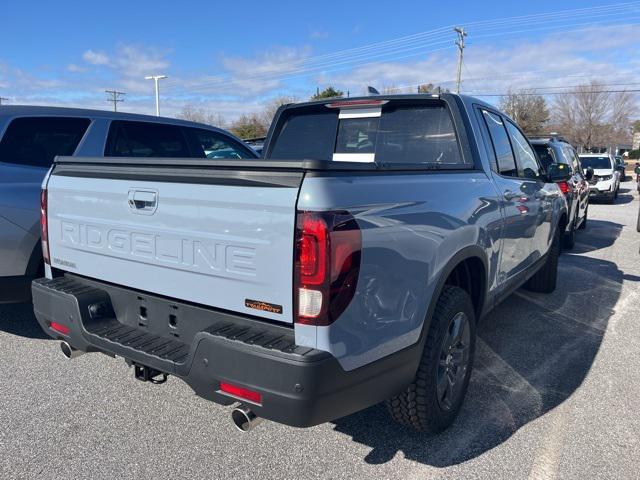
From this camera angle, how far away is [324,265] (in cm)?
203

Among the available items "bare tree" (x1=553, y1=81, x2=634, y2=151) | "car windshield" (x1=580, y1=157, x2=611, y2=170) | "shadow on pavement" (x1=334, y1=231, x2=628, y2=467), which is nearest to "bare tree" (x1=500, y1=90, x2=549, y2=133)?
"bare tree" (x1=553, y1=81, x2=634, y2=151)

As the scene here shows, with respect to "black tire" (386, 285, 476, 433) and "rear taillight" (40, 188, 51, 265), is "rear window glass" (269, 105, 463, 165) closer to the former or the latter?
"black tire" (386, 285, 476, 433)

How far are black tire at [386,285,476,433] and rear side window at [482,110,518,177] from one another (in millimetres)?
1405

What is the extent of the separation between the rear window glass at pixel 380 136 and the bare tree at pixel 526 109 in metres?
52.5

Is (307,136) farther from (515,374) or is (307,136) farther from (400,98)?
(515,374)

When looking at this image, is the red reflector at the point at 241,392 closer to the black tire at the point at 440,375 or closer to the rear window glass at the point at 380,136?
the black tire at the point at 440,375

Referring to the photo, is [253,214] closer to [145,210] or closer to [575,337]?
[145,210]

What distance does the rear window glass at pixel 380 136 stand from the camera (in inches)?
143

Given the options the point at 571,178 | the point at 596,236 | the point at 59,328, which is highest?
the point at 571,178

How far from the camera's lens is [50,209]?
3.12 m

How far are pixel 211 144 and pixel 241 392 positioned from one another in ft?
14.6

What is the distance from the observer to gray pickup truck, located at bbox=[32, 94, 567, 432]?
208 cm

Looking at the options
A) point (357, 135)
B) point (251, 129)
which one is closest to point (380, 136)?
point (357, 135)

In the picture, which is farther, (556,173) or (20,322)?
(556,173)
